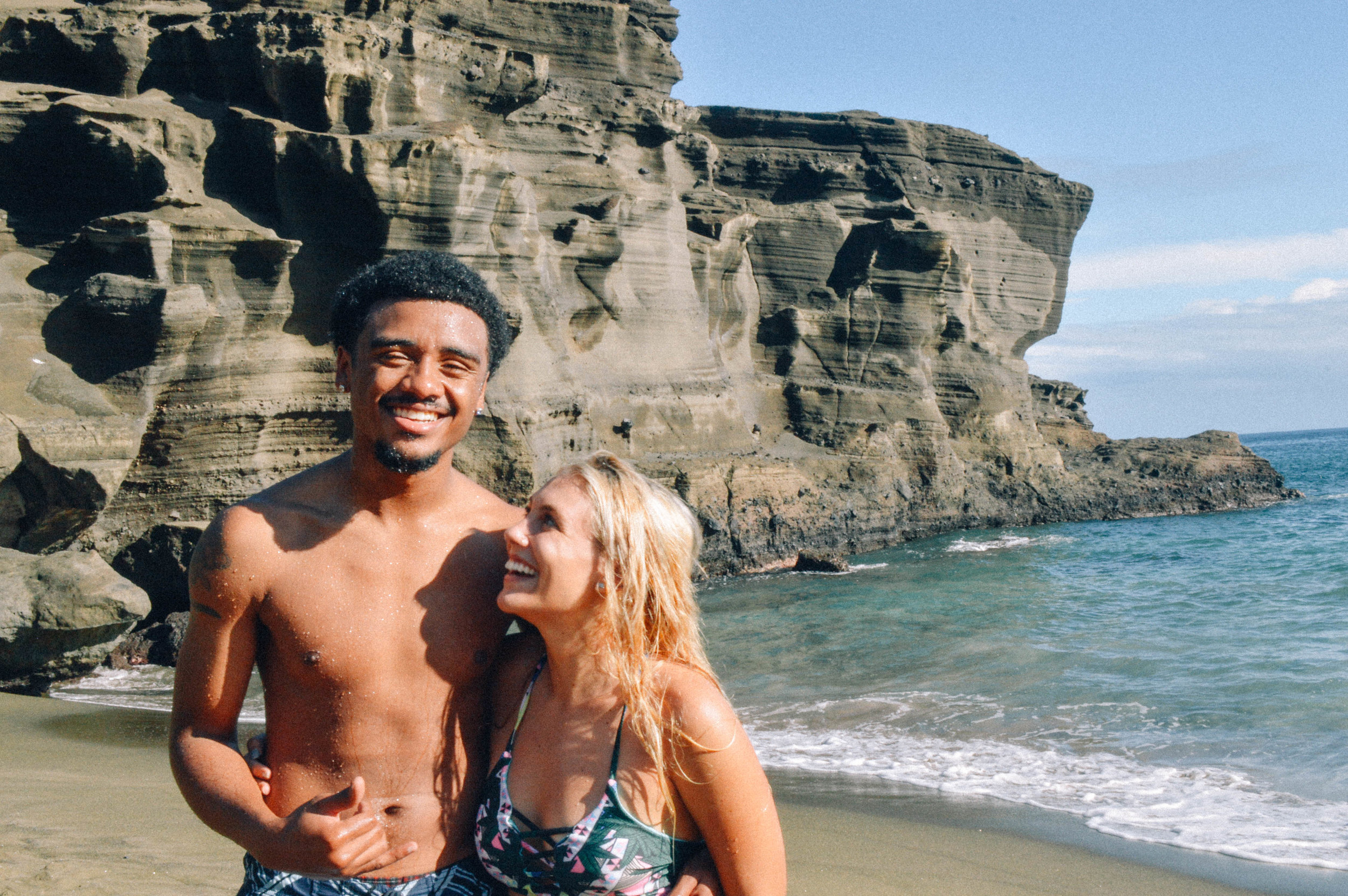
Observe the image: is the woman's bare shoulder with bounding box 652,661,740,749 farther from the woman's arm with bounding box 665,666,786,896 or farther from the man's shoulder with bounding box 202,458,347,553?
the man's shoulder with bounding box 202,458,347,553

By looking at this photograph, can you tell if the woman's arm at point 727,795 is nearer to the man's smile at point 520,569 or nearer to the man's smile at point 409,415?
the man's smile at point 520,569

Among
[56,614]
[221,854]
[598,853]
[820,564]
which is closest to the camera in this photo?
[598,853]

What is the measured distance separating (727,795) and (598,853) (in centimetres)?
30

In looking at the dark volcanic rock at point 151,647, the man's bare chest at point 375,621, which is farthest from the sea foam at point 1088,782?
the dark volcanic rock at point 151,647

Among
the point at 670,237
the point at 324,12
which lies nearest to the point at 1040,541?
the point at 670,237

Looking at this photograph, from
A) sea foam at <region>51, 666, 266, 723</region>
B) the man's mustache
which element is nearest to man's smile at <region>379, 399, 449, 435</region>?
the man's mustache

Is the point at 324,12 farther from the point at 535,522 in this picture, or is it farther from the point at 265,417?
the point at 535,522

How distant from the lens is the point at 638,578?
2.12 m

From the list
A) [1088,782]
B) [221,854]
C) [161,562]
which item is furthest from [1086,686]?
[161,562]

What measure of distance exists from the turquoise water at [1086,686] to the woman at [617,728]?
186 inches

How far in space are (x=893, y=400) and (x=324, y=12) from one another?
1745cm

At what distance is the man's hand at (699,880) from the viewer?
2.02 m

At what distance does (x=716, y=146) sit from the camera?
31281mm

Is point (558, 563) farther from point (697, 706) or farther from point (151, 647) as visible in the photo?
point (151, 647)
